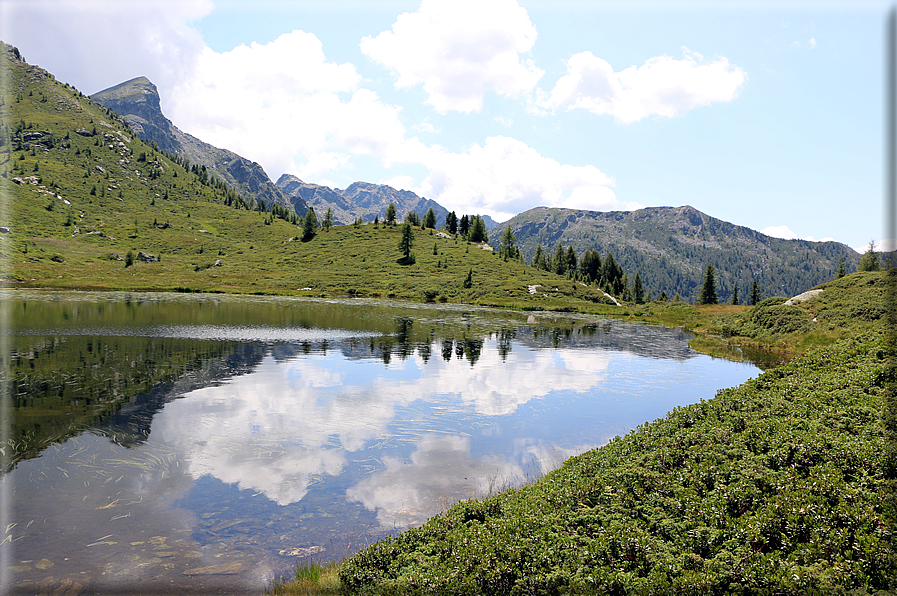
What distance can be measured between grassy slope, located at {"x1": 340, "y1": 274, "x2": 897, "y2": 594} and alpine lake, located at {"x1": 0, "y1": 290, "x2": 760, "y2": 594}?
130 inches

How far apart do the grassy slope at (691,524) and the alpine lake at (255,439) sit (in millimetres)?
3293

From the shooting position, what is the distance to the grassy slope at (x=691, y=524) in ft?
29.5

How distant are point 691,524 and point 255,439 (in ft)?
59.1

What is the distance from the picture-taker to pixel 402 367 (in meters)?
38.6

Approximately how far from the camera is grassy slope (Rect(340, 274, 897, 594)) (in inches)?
353

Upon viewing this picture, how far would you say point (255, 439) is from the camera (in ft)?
66.8

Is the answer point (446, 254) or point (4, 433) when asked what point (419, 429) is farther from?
point (446, 254)

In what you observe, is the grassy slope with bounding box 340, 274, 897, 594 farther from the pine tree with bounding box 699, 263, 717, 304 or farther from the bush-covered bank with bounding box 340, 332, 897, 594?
the pine tree with bounding box 699, 263, 717, 304

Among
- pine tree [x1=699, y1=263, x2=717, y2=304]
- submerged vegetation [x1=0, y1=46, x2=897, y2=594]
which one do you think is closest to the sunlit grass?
submerged vegetation [x1=0, y1=46, x2=897, y2=594]

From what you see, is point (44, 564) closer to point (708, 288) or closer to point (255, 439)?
point (255, 439)

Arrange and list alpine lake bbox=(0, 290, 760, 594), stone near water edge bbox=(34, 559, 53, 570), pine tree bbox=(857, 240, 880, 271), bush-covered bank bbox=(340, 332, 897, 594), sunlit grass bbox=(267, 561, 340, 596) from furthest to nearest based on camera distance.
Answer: pine tree bbox=(857, 240, 880, 271) → alpine lake bbox=(0, 290, 760, 594) → stone near water edge bbox=(34, 559, 53, 570) → sunlit grass bbox=(267, 561, 340, 596) → bush-covered bank bbox=(340, 332, 897, 594)

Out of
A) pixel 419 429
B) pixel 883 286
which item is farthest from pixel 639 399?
pixel 883 286

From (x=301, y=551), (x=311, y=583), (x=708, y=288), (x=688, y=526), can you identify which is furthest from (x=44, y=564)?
(x=708, y=288)

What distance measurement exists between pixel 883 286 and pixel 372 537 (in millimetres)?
69974
